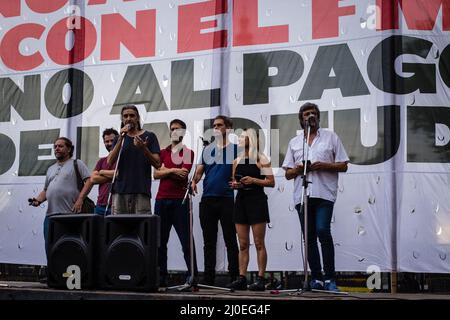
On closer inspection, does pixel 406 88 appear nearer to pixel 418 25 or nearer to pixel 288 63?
pixel 418 25

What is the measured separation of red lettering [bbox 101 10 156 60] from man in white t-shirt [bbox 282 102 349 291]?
2.99 metres

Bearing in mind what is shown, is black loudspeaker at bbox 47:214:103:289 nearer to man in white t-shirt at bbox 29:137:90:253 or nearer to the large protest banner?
man in white t-shirt at bbox 29:137:90:253

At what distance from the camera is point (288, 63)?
7.57 metres

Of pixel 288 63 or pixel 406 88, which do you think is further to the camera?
pixel 288 63

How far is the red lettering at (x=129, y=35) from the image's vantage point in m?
8.25

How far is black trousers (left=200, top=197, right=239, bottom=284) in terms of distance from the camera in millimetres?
6289

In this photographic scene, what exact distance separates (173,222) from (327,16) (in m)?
2.87

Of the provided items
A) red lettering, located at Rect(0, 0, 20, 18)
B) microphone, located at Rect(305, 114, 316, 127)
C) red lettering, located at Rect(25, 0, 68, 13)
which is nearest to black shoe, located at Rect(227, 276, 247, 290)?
microphone, located at Rect(305, 114, 316, 127)

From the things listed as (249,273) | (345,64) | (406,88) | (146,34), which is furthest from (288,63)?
(249,273)

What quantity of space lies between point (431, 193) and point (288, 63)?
205 centimetres

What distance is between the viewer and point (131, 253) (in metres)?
5.27

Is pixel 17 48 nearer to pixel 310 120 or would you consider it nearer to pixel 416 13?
pixel 310 120

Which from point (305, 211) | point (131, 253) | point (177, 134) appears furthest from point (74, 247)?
point (305, 211)

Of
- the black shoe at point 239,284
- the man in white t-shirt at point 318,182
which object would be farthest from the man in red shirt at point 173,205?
the man in white t-shirt at point 318,182
